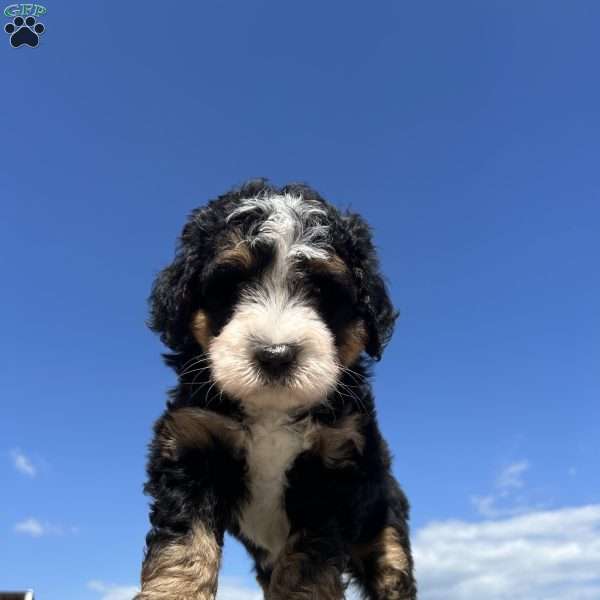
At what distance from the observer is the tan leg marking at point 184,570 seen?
14.2ft

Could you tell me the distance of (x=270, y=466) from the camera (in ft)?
16.7

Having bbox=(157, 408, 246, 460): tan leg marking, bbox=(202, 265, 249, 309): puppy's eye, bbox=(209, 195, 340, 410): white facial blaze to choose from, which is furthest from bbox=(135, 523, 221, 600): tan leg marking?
bbox=(202, 265, 249, 309): puppy's eye

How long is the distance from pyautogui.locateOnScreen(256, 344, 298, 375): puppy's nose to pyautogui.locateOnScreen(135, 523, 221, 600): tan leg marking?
1.14 m

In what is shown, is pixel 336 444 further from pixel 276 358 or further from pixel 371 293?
pixel 371 293

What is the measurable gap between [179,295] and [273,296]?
884 millimetres

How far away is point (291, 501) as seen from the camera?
16.4 feet

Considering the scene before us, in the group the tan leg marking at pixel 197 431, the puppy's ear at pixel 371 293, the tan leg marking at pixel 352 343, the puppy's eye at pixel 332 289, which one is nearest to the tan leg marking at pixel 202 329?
the tan leg marking at pixel 197 431

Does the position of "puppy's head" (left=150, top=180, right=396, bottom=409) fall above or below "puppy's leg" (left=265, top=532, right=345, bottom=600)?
above

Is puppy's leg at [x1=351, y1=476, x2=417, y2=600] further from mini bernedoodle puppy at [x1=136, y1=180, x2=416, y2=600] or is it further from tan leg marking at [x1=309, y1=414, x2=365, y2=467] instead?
tan leg marking at [x1=309, y1=414, x2=365, y2=467]

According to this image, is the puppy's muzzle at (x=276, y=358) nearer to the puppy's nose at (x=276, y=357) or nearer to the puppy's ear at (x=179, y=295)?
the puppy's nose at (x=276, y=357)

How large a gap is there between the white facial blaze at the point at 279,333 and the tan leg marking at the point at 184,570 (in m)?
0.99

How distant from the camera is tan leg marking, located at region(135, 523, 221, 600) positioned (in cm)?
434

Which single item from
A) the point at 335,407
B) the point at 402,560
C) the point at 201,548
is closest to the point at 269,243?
the point at 335,407

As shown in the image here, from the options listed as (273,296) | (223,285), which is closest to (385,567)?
(273,296)
